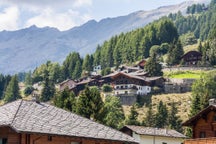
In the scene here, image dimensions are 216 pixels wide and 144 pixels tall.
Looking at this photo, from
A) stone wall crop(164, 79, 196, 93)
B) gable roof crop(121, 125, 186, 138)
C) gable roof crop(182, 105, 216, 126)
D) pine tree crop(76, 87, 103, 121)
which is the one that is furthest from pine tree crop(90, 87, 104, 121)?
stone wall crop(164, 79, 196, 93)

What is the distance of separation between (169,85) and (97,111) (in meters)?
97.5

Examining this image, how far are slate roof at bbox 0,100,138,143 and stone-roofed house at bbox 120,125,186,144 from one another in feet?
122

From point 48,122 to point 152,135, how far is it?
43.9m

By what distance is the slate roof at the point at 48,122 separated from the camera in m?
47.8

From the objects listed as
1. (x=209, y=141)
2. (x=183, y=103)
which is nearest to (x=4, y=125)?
(x=209, y=141)

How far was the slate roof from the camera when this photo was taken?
4784 centimetres

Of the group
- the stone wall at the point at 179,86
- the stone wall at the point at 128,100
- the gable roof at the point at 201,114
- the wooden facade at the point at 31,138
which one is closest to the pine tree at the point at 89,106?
the gable roof at the point at 201,114

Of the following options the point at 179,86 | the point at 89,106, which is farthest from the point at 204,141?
the point at 179,86

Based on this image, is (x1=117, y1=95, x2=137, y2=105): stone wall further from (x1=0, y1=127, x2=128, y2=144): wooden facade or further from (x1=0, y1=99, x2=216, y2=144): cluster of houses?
(x1=0, y1=127, x2=128, y2=144): wooden facade

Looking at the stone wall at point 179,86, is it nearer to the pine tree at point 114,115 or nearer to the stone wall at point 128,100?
the stone wall at point 128,100

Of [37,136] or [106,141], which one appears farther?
[106,141]

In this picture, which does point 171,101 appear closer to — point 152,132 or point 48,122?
point 152,132

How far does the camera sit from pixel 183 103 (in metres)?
176

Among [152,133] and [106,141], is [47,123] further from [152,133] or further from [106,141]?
[152,133]
